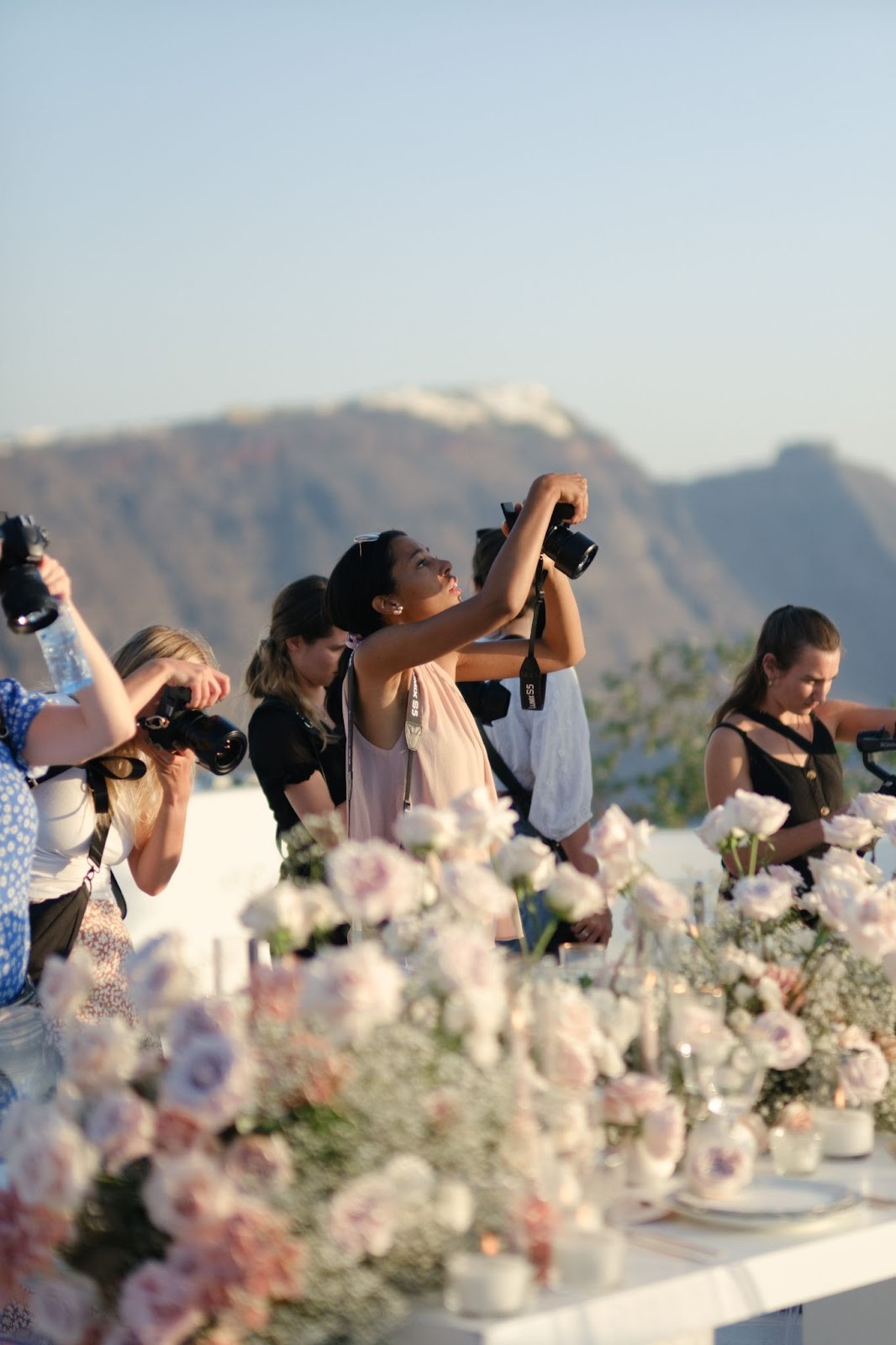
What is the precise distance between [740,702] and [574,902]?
1.87 m

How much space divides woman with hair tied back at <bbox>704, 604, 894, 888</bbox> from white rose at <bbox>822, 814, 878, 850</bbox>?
45.3 inches

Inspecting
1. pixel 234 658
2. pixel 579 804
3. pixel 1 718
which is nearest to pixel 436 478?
pixel 234 658

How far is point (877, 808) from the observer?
7.30 feet

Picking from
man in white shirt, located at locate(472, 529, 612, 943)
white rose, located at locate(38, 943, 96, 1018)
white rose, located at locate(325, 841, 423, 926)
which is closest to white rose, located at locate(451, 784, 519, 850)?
white rose, located at locate(325, 841, 423, 926)

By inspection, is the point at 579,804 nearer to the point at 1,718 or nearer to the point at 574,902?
the point at 1,718

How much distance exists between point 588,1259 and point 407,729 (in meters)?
1.15

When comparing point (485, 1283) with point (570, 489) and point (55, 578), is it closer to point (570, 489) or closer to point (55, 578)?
point (55, 578)

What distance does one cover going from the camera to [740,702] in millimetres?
3479

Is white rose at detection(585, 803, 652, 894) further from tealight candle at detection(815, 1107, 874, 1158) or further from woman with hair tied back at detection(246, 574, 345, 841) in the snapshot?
woman with hair tied back at detection(246, 574, 345, 841)

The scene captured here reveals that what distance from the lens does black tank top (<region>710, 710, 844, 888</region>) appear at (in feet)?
11.0

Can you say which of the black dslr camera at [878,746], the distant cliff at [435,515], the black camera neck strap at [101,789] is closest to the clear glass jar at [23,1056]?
the black camera neck strap at [101,789]

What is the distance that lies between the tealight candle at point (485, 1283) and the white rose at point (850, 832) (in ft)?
2.88

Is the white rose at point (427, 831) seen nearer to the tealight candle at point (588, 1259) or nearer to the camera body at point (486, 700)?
the tealight candle at point (588, 1259)

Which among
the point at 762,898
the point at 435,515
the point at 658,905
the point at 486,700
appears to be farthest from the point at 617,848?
the point at 435,515
